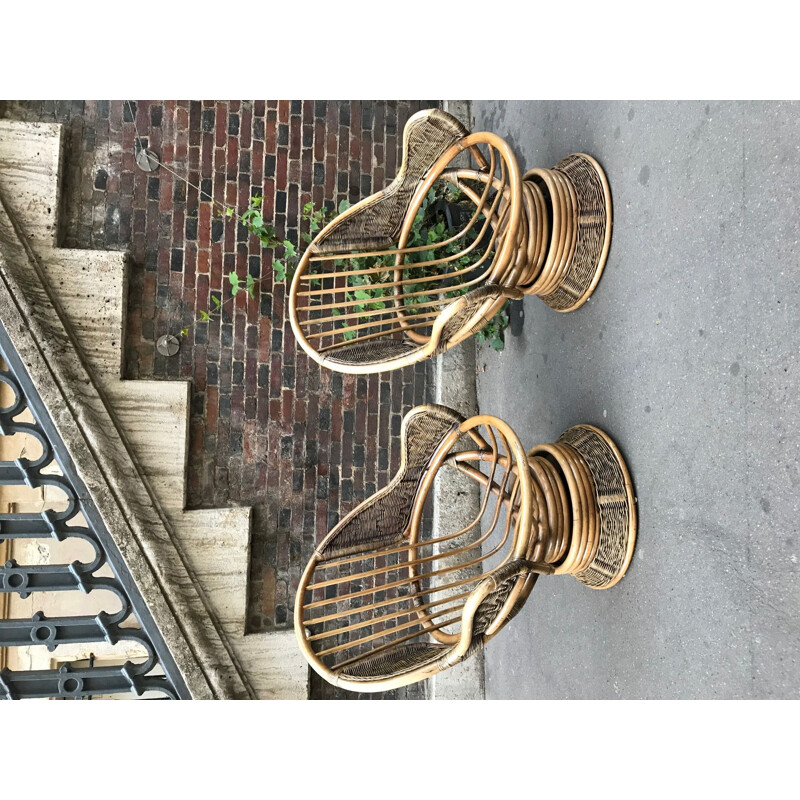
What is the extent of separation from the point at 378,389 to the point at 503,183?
1884 mm

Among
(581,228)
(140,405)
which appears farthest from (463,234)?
(140,405)

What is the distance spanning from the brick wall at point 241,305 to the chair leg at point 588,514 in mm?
1683

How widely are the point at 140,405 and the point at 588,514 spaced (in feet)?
7.79

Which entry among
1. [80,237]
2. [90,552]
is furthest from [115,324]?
[90,552]

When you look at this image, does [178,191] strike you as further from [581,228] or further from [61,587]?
[581,228]

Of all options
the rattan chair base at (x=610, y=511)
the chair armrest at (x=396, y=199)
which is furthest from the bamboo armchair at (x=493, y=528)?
the chair armrest at (x=396, y=199)

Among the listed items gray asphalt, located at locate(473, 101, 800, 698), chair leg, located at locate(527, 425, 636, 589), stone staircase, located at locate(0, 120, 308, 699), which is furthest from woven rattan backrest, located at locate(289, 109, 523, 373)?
stone staircase, located at locate(0, 120, 308, 699)

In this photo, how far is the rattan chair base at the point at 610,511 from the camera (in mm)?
2451

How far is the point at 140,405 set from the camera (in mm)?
3713

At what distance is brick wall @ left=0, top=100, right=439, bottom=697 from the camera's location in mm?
3889

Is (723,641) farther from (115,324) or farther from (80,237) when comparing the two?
(80,237)

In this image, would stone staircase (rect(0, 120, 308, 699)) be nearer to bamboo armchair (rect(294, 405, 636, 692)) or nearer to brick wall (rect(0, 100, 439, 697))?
brick wall (rect(0, 100, 439, 697))

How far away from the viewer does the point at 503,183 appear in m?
2.53

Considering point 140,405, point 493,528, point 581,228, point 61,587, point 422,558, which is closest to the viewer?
point 493,528
